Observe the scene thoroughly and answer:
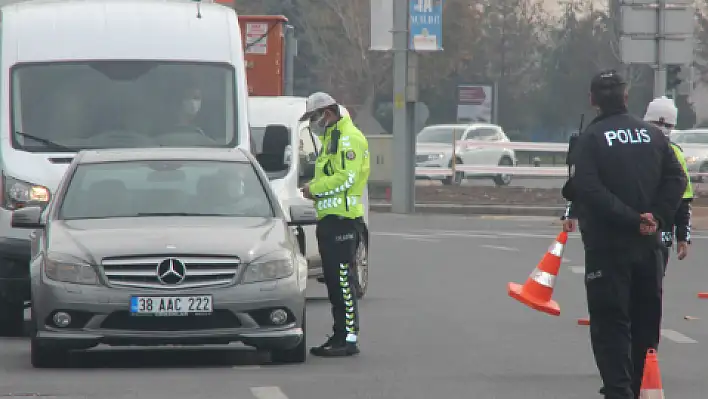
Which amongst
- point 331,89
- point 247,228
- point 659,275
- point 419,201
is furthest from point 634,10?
point 331,89

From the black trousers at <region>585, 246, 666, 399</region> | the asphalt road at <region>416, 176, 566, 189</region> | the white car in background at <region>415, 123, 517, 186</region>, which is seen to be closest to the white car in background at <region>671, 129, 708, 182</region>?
the asphalt road at <region>416, 176, 566, 189</region>

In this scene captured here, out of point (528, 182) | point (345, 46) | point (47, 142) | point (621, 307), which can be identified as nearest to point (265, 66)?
point (47, 142)

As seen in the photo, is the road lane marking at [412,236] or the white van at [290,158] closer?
the white van at [290,158]

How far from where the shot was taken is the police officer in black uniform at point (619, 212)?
841 cm

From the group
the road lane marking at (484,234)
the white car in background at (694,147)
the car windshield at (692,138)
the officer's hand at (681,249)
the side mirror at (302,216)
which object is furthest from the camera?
the car windshield at (692,138)

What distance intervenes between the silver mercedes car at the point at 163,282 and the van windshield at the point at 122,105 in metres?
2.33

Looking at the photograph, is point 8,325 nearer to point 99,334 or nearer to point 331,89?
point 99,334

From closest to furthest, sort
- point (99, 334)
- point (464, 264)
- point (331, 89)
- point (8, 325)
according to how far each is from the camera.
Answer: point (99, 334) < point (8, 325) < point (464, 264) < point (331, 89)

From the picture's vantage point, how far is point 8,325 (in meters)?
12.8

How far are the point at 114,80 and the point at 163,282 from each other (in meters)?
3.89

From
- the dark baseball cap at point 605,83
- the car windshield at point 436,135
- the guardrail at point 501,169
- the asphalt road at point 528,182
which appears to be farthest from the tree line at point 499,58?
the dark baseball cap at point 605,83

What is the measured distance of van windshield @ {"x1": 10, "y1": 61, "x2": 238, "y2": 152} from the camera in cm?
1351

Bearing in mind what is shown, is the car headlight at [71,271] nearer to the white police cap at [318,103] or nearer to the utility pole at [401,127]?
the white police cap at [318,103]

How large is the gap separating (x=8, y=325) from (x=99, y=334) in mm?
2732
